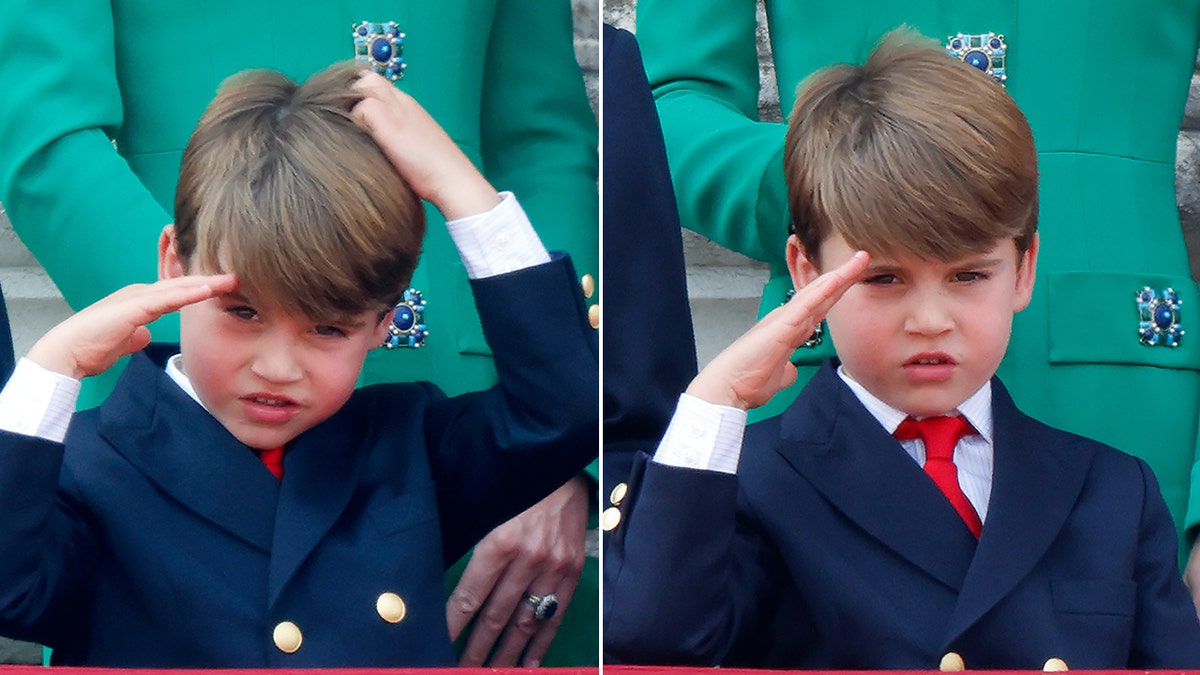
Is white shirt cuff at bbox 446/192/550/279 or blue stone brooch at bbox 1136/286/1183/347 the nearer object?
white shirt cuff at bbox 446/192/550/279

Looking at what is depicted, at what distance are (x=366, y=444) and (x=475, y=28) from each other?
44cm

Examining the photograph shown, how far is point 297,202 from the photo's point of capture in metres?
1.51

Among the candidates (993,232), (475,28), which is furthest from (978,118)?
(475,28)

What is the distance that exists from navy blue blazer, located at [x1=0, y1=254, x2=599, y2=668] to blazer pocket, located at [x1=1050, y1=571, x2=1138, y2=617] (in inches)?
18.4

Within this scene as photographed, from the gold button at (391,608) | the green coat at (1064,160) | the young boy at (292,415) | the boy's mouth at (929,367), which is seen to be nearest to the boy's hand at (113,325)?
the young boy at (292,415)

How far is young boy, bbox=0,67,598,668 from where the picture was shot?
1.47 m

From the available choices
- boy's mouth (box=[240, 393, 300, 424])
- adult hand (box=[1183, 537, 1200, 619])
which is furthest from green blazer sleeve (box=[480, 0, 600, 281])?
adult hand (box=[1183, 537, 1200, 619])

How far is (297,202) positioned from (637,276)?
36cm

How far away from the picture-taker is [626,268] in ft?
5.48

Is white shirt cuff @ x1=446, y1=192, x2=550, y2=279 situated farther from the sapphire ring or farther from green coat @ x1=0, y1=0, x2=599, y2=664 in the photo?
the sapphire ring

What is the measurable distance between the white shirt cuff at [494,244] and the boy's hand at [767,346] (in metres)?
0.20

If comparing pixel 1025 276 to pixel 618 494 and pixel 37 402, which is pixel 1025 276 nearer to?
pixel 618 494

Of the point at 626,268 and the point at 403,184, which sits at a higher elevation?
the point at 403,184

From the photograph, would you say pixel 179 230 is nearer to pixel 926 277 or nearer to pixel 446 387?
pixel 446 387
